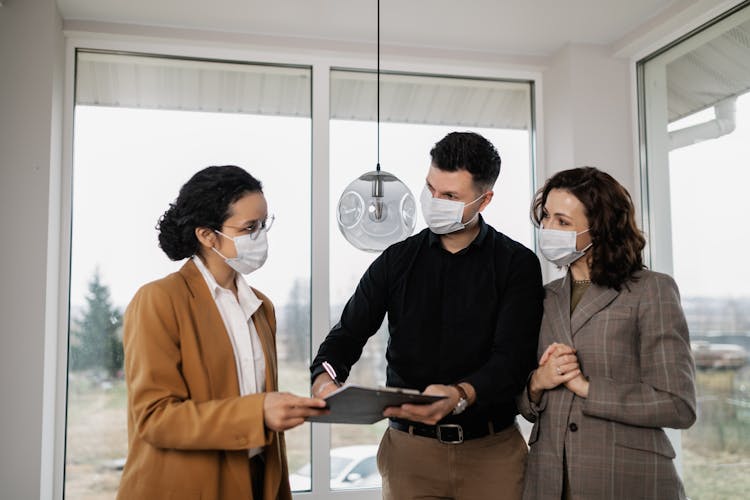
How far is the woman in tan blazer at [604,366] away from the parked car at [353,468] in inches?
67.7

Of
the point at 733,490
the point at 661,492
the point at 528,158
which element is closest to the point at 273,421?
the point at 661,492

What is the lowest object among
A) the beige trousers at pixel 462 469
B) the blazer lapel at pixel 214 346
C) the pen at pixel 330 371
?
the beige trousers at pixel 462 469

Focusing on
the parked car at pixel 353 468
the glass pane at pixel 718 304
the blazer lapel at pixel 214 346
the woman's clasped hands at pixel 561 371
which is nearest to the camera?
the blazer lapel at pixel 214 346

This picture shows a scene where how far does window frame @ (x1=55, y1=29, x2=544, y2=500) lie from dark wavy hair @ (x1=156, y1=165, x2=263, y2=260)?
64.0 inches

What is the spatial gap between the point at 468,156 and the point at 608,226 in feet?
1.44

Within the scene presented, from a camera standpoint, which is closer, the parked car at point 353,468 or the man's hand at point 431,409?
the man's hand at point 431,409

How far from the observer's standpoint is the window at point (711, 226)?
2654 millimetres

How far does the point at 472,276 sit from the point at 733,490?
171 centimetres

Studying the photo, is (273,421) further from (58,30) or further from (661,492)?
(58,30)

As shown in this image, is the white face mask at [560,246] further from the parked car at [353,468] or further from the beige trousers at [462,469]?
the parked car at [353,468]

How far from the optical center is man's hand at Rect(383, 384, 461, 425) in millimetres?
1534

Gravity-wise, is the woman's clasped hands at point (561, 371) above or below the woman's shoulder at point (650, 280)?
below

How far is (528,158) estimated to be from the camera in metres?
3.67

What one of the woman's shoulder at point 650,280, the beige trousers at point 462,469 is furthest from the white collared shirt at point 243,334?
the woman's shoulder at point 650,280
